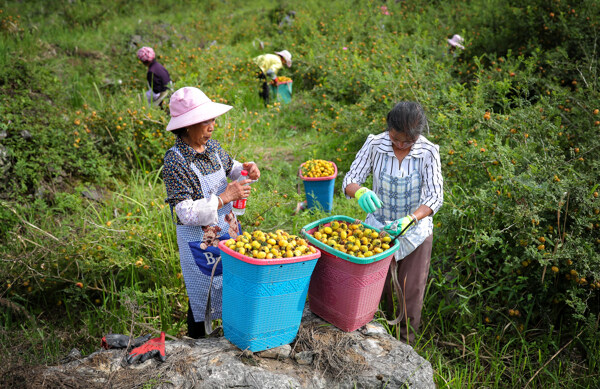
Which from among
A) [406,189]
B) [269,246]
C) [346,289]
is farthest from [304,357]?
[406,189]

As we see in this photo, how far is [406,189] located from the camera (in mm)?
2512

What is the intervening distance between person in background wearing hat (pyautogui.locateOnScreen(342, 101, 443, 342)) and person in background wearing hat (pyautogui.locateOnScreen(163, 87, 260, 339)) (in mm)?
Result: 655

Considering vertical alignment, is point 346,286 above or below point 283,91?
below

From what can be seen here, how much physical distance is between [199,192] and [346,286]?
2.82 feet

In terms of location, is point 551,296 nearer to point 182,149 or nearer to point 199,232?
point 199,232

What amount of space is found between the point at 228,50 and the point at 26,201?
543cm

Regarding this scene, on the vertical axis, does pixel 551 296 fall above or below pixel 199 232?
below

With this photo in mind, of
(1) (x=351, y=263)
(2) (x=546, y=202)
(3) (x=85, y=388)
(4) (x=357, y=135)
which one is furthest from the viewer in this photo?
(4) (x=357, y=135)

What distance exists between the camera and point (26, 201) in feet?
13.1

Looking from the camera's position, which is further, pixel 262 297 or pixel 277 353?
pixel 277 353

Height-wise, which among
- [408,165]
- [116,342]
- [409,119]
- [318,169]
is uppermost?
[409,119]

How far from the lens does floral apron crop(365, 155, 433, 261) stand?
2479 mm

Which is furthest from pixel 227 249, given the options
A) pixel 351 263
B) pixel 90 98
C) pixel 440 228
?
pixel 90 98

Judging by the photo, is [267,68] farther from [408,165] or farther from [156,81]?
[408,165]
